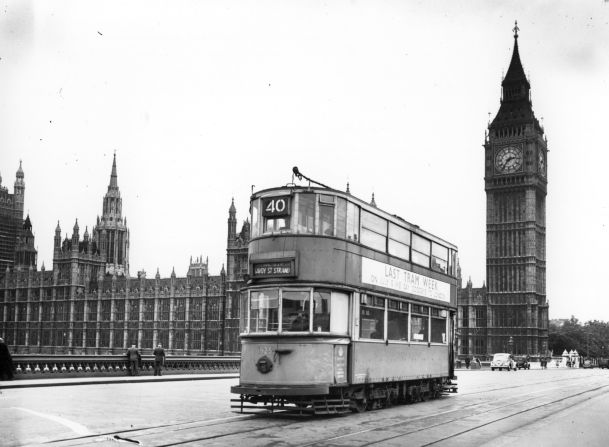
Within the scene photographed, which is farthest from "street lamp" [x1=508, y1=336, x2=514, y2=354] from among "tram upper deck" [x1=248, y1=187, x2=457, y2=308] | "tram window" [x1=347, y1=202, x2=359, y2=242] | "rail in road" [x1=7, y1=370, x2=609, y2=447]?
"tram window" [x1=347, y1=202, x2=359, y2=242]

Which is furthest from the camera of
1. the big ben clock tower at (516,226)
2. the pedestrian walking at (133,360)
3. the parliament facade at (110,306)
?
the big ben clock tower at (516,226)

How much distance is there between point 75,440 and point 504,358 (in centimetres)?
6084

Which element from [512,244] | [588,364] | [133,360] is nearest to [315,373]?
[133,360]

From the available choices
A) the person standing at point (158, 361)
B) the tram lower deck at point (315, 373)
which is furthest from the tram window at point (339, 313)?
the person standing at point (158, 361)

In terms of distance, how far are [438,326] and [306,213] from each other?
7.67 meters

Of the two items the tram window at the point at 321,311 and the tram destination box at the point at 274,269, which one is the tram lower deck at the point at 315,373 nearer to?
the tram window at the point at 321,311

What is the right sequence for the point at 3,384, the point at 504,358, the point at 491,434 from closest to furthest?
the point at 491,434 → the point at 3,384 → the point at 504,358

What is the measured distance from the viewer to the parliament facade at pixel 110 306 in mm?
92188

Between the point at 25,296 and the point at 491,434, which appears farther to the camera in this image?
the point at 25,296

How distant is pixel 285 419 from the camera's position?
1733 centimetres

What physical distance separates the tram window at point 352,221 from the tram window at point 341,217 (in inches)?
6.3

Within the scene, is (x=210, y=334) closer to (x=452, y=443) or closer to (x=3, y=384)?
(x=3, y=384)

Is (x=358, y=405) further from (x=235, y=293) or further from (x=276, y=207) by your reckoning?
(x=235, y=293)

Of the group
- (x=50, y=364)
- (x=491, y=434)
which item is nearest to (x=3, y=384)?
(x=50, y=364)
